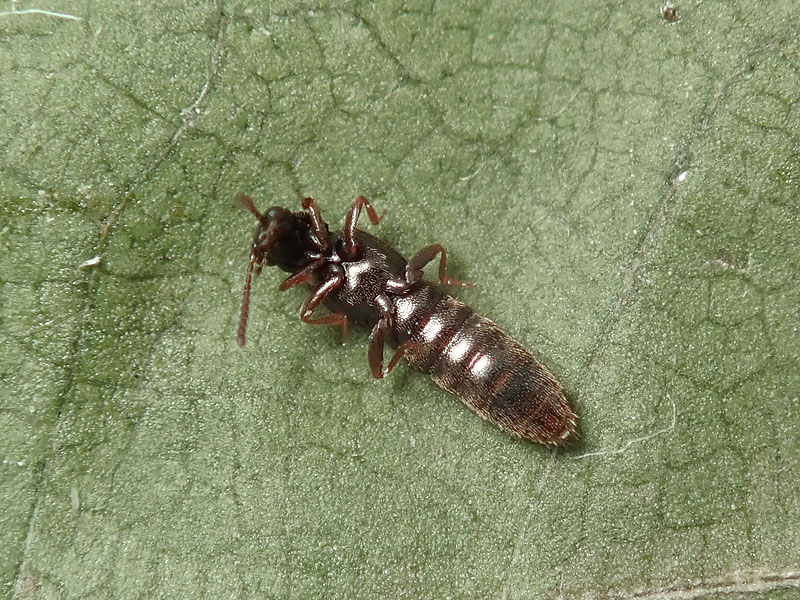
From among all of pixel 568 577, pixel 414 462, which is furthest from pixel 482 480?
pixel 568 577

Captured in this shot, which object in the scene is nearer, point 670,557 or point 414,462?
→ point 670,557

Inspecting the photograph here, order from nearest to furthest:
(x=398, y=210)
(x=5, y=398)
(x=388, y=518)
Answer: (x=5, y=398) → (x=388, y=518) → (x=398, y=210)

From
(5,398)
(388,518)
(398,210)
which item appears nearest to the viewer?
(5,398)

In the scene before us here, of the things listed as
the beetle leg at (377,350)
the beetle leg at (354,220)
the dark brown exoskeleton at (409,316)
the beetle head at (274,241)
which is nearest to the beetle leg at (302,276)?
the dark brown exoskeleton at (409,316)

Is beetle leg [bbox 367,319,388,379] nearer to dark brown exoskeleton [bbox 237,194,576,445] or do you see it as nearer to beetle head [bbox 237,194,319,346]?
dark brown exoskeleton [bbox 237,194,576,445]

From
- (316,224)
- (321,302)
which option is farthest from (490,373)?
(316,224)

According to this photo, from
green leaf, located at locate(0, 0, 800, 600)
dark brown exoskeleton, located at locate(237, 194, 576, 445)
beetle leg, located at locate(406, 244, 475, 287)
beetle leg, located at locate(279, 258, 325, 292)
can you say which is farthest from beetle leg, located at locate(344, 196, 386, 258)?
beetle leg, located at locate(406, 244, 475, 287)

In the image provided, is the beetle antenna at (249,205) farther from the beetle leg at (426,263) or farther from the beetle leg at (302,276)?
the beetle leg at (426,263)

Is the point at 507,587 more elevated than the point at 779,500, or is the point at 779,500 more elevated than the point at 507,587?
the point at 779,500

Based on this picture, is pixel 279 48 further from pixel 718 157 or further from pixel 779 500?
pixel 779 500

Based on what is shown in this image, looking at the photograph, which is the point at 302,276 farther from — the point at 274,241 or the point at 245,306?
the point at 245,306
